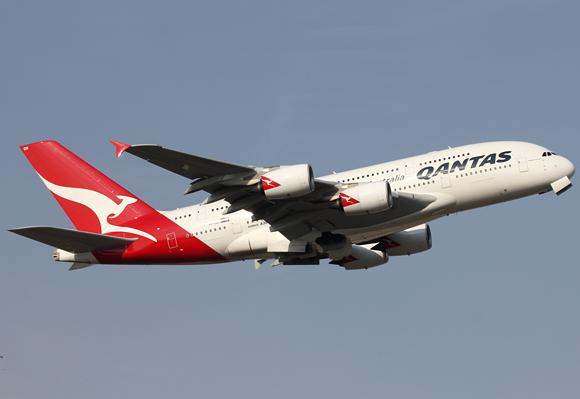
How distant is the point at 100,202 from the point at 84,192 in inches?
52.8

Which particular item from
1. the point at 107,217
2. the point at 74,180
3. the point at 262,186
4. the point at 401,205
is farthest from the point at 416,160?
the point at 74,180

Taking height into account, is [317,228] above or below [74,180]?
below

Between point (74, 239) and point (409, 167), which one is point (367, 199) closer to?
point (409, 167)

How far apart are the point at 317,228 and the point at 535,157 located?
10.5 meters

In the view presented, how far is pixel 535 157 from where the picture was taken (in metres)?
30.0

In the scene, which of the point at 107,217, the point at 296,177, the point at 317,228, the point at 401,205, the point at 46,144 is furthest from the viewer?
the point at 46,144

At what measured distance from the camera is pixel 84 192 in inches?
1415

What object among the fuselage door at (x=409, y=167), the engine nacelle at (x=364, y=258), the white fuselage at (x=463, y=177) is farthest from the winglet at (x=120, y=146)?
the engine nacelle at (x=364, y=258)

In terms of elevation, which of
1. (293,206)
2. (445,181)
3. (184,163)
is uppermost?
(184,163)

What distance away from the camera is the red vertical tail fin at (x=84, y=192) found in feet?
113

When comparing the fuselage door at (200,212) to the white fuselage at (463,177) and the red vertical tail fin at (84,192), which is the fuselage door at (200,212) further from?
the white fuselage at (463,177)

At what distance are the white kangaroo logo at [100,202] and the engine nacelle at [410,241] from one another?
13.6m

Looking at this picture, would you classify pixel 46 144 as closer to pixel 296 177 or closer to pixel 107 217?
pixel 107 217

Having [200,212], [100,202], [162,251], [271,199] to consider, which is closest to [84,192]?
[100,202]
